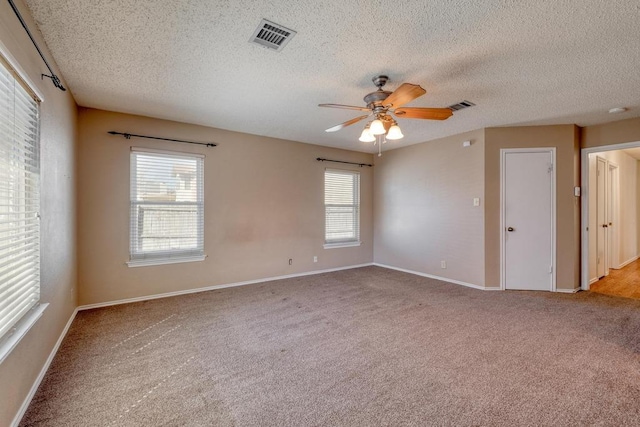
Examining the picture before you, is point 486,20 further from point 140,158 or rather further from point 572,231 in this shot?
point 140,158

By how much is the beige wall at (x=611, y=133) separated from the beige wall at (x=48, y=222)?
6398 millimetres

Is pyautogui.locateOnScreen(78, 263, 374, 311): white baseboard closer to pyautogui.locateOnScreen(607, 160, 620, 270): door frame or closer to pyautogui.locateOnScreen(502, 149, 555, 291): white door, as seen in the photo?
pyautogui.locateOnScreen(502, 149, 555, 291): white door

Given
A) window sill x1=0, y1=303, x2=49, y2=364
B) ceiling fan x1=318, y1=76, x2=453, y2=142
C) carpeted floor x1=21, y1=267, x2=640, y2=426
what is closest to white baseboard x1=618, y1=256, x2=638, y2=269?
carpeted floor x1=21, y1=267, x2=640, y2=426

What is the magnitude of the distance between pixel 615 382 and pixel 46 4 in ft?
15.4

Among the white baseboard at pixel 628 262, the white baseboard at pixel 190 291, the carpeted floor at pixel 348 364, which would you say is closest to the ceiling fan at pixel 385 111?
the carpeted floor at pixel 348 364

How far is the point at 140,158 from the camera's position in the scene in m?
3.87

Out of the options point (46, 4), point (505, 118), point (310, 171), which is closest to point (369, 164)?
point (310, 171)

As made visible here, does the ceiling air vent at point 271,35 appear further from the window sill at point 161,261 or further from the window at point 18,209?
the window sill at point 161,261

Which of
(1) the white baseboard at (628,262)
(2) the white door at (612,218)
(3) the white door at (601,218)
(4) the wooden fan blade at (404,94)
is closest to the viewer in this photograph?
(4) the wooden fan blade at (404,94)

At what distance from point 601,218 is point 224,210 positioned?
6.48m

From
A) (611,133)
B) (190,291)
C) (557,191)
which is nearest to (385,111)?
(557,191)

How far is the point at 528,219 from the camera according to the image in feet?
14.2

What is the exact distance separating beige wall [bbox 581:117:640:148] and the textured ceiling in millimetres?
205

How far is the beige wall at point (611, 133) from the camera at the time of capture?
3.82m
